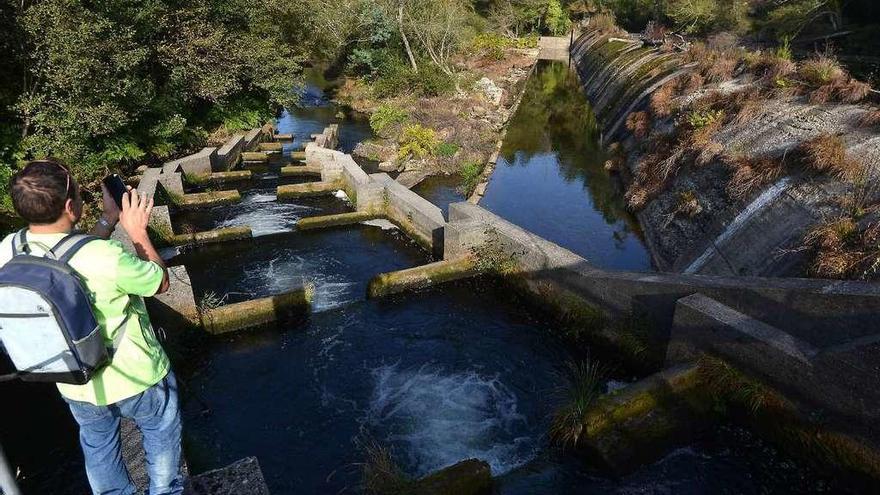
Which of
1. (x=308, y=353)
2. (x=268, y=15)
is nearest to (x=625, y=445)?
(x=308, y=353)

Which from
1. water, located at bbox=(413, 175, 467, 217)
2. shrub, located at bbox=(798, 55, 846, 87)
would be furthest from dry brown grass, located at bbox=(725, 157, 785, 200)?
water, located at bbox=(413, 175, 467, 217)

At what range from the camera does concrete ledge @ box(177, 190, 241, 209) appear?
14391mm

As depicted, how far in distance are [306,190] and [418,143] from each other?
18.4 feet

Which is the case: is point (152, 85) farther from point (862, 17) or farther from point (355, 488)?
point (862, 17)

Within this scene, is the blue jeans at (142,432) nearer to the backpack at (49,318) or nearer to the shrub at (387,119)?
the backpack at (49,318)

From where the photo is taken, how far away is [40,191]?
8.83 feet

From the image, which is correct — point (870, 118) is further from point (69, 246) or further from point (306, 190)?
point (306, 190)

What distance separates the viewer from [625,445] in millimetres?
5664

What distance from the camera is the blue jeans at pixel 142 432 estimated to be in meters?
3.10

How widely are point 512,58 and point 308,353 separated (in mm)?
38359

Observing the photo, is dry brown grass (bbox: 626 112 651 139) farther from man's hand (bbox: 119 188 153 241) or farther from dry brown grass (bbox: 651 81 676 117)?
man's hand (bbox: 119 188 153 241)

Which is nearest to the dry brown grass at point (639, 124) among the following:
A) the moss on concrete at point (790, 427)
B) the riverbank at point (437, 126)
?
the riverbank at point (437, 126)

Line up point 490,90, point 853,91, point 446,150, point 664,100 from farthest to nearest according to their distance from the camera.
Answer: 1. point 490,90
2. point 446,150
3. point 664,100
4. point 853,91

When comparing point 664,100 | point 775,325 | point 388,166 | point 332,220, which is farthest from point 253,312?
point 664,100
